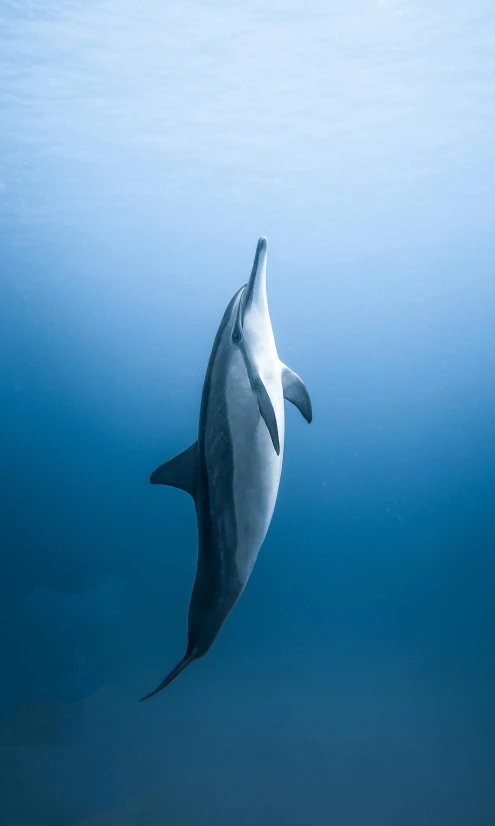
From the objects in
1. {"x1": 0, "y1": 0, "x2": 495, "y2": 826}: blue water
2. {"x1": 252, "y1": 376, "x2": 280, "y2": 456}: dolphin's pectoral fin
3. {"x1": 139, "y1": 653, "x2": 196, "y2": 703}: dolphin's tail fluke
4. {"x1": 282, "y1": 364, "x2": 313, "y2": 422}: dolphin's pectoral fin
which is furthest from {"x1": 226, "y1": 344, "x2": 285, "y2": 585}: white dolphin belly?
{"x1": 0, "y1": 0, "x2": 495, "y2": 826}: blue water

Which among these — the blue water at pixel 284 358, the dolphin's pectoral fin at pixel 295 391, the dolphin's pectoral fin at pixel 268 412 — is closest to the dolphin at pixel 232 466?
the dolphin's pectoral fin at pixel 268 412

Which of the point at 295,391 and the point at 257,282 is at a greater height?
the point at 257,282

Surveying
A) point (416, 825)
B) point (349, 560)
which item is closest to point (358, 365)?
point (349, 560)

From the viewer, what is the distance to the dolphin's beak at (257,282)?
2.76m

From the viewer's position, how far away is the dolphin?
267 centimetres

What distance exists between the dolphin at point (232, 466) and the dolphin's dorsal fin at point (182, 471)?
3.8 inches

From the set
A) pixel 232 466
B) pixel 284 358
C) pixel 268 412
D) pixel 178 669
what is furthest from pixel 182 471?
pixel 284 358

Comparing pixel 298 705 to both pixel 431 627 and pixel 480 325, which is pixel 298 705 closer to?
pixel 431 627

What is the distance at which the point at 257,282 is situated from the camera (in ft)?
9.43

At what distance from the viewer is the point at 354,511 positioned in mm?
31219

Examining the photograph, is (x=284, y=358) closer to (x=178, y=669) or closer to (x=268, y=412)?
(x=268, y=412)

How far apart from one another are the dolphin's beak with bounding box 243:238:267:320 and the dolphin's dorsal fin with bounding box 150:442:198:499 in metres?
0.81

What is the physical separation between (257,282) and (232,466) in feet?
3.13

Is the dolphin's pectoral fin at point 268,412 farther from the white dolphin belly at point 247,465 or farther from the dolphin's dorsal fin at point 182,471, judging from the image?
the dolphin's dorsal fin at point 182,471
